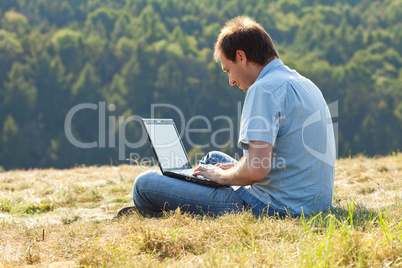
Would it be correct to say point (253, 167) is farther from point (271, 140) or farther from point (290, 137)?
point (290, 137)

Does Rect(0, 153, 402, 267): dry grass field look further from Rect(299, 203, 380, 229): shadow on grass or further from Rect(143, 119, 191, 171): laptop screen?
Rect(143, 119, 191, 171): laptop screen

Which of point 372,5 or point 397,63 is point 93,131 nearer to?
point 397,63

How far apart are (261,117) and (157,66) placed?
64.5 metres

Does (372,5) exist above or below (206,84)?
above

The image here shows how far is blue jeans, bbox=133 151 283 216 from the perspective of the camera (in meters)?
2.54

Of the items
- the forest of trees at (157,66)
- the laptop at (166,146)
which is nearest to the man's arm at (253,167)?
the laptop at (166,146)

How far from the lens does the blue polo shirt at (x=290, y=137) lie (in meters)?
2.20

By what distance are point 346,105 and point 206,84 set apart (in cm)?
1797

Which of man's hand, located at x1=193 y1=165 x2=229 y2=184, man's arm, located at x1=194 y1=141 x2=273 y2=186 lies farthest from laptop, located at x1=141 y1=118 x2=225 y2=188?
man's arm, located at x1=194 y1=141 x2=273 y2=186

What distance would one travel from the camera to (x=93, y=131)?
189 feet

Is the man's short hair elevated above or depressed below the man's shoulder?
above

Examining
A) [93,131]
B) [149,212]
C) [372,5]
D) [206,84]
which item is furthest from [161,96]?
[149,212]

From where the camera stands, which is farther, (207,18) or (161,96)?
→ (207,18)

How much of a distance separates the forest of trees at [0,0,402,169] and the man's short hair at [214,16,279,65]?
150 feet
